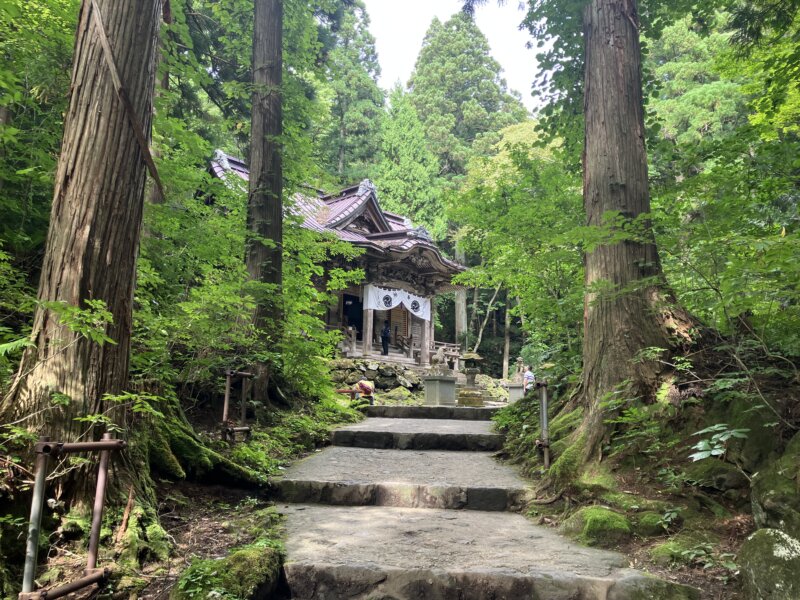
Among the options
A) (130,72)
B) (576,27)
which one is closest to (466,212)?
(576,27)

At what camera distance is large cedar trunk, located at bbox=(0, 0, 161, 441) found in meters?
2.37

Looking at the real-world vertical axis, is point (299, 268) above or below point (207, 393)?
above

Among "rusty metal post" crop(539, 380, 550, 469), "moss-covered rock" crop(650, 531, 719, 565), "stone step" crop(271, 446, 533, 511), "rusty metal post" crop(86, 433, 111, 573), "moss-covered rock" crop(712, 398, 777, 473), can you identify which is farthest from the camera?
"rusty metal post" crop(539, 380, 550, 469)

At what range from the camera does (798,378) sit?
3.09 metres

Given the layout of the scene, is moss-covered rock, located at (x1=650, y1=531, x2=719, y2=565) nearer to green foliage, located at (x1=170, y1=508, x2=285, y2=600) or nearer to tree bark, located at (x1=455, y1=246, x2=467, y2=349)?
green foliage, located at (x1=170, y1=508, x2=285, y2=600)

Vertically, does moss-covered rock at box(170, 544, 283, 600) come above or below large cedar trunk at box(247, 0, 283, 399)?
below

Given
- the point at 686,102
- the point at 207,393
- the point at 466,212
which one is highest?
the point at 686,102

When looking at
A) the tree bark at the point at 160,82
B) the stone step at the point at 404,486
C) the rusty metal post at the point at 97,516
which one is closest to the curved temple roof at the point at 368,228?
the tree bark at the point at 160,82

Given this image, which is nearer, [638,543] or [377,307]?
[638,543]

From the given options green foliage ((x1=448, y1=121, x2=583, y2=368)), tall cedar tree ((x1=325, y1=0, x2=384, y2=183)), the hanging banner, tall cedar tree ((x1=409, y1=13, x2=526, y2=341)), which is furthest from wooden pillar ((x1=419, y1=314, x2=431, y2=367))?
green foliage ((x1=448, y1=121, x2=583, y2=368))

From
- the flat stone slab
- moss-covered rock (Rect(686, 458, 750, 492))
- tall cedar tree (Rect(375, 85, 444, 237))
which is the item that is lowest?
the flat stone slab

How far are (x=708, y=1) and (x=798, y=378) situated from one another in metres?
4.76

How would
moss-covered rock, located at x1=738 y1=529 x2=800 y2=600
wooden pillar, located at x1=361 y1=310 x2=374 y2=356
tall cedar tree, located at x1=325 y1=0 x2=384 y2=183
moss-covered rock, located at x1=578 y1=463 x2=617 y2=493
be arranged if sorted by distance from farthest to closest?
tall cedar tree, located at x1=325 y1=0 x2=384 y2=183 < wooden pillar, located at x1=361 y1=310 x2=374 y2=356 < moss-covered rock, located at x1=578 y1=463 x2=617 y2=493 < moss-covered rock, located at x1=738 y1=529 x2=800 y2=600

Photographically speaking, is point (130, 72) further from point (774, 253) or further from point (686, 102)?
point (686, 102)
